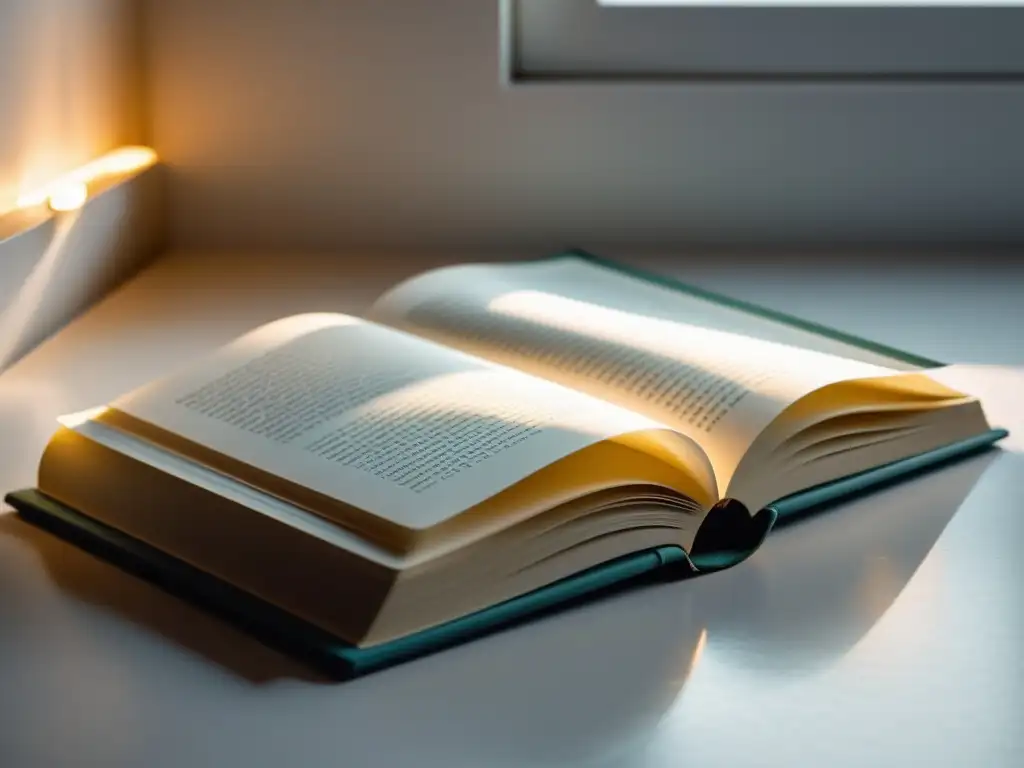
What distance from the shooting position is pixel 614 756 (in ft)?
2.07

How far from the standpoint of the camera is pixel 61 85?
4.38 feet

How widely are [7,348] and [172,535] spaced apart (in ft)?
1.42

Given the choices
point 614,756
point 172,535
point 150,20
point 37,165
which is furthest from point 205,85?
point 614,756

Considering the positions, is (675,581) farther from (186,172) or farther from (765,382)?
(186,172)

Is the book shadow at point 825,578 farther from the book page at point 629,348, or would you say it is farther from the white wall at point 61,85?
the white wall at point 61,85

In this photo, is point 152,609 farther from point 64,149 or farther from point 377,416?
point 64,149

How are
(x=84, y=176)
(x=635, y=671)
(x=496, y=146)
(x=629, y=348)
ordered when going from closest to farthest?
(x=635, y=671) < (x=629, y=348) < (x=84, y=176) < (x=496, y=146)

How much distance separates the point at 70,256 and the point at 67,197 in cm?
6

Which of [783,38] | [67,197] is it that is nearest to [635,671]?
[67,197]

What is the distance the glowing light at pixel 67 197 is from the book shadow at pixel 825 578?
2.24 ft

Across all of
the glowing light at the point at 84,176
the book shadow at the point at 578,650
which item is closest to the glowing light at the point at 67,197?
the glowing light at the point at 84,176

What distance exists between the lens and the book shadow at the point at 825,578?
74cm

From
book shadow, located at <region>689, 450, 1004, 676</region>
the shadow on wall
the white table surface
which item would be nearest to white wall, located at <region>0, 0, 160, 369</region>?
the shadow on wall

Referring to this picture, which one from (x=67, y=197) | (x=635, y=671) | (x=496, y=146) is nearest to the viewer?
(x=635, y=671)
